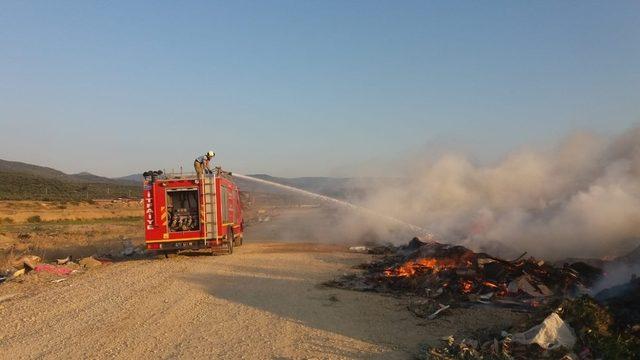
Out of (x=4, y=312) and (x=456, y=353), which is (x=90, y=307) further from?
(x=456, y=353)

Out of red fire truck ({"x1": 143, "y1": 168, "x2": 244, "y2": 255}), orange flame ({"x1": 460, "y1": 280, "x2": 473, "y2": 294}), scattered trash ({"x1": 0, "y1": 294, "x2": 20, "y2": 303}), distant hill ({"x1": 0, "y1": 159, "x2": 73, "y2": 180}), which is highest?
distant hill ({"x1": 0, "y1": 159, "x2": 73, "y2": 180})

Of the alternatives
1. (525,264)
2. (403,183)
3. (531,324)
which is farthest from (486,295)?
(403,183)

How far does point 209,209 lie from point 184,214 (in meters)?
1.25

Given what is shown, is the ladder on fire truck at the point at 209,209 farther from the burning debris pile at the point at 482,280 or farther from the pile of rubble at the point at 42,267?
the burning debris pile at the point at 482,280

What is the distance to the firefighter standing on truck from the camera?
61.2 ft

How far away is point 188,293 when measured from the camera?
1170 cm

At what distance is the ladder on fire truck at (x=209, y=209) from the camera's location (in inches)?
719

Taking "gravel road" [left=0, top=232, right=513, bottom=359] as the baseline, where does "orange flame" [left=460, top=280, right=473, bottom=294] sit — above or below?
above

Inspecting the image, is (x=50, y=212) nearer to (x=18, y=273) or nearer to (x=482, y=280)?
(x=18, y=273)

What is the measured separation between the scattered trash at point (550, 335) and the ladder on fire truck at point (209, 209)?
1289cm

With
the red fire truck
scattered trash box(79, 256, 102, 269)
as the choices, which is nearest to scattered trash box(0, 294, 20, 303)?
scattered trash box(79, 256, 102, 269)

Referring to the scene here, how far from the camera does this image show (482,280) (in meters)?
11.0

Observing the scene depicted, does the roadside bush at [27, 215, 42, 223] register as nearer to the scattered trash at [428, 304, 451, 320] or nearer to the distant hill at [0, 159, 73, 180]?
the scattered trash at [428, 304, 451, 320]

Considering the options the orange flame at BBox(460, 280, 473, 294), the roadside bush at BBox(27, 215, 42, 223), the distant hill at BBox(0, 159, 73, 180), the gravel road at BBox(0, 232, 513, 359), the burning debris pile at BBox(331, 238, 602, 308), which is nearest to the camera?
the gravel road at BBox(0, 232, 513, 359)
